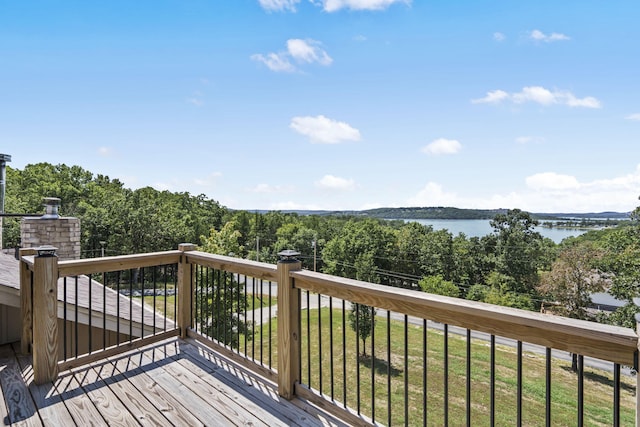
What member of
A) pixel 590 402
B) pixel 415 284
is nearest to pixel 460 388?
pixel 590 402

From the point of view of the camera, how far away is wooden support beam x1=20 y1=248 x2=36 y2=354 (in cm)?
→ 276

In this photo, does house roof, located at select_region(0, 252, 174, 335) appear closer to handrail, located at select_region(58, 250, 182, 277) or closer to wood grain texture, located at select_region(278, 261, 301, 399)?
handrail, located at select_region(58, 250, 182, 277)

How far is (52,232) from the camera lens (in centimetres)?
553

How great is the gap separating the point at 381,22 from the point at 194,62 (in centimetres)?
647

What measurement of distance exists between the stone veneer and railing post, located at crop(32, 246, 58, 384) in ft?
12.2

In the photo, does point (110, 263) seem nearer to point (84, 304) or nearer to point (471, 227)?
point (84, 304)

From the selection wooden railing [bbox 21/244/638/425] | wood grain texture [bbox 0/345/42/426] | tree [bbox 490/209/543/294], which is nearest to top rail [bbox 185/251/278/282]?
wooden railing [bbox 21/244/638/425]

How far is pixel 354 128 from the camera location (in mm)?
25859

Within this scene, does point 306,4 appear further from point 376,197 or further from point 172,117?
point 376,197

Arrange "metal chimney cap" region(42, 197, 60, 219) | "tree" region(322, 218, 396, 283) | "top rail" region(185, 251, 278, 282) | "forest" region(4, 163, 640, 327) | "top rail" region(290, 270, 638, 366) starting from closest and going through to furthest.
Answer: "top rail" region(290, 270, 638, 366) → "top rail" region(185, 251, 278, 282) → "metal chimney cap" region(42, 197, 60, 219) → "forest" region(4, 163, 640, 327) → "tree" region(322, 218, 396, 283)

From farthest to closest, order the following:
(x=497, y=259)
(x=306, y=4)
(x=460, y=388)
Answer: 1. (x=497, y=259)
2. (x=460, y=388)
3. (x=306, y=4)

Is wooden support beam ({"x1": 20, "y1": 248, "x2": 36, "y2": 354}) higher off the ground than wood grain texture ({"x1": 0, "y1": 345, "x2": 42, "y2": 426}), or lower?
higher

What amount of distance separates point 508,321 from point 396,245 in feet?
103

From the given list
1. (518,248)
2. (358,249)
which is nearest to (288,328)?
(358,249)
